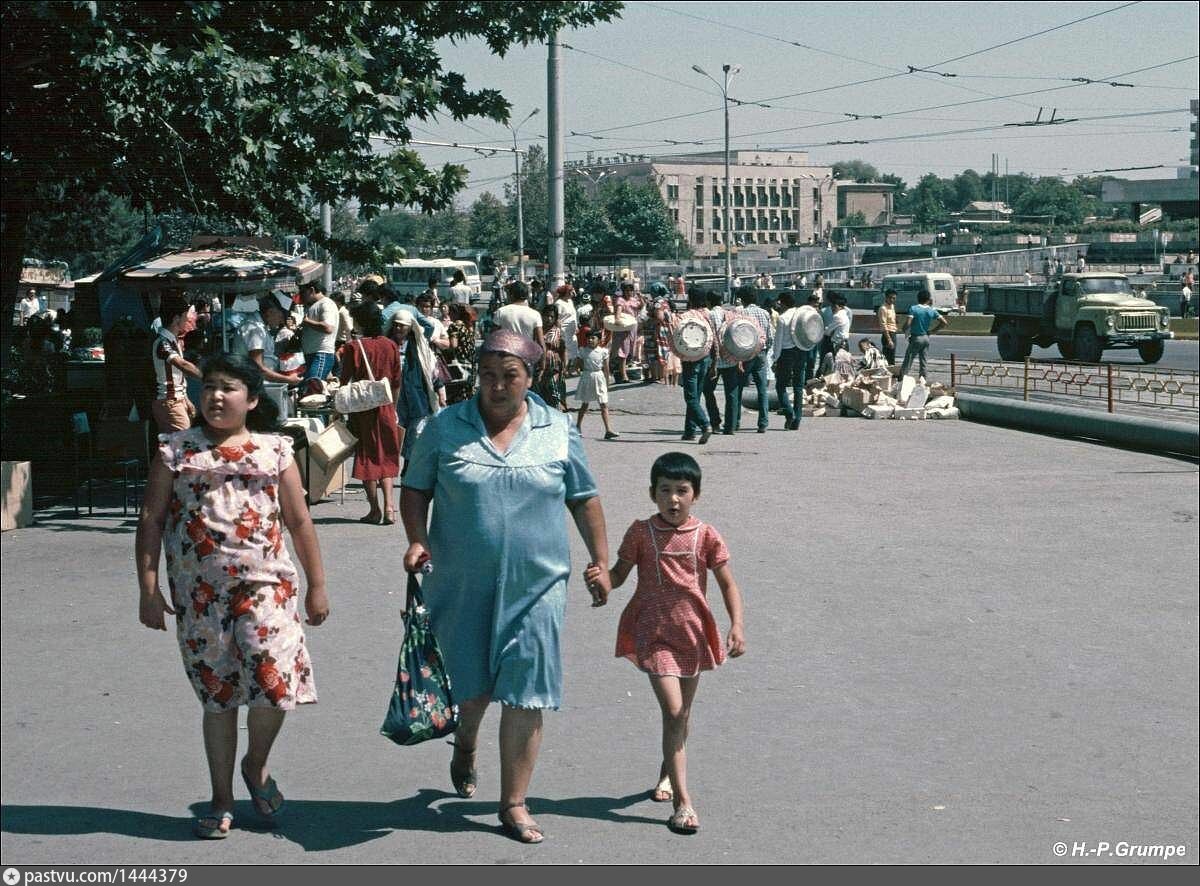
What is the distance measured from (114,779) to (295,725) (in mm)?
877

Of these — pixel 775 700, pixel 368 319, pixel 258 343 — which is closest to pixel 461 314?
pixel 258 343

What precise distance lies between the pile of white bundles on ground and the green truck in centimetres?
1338

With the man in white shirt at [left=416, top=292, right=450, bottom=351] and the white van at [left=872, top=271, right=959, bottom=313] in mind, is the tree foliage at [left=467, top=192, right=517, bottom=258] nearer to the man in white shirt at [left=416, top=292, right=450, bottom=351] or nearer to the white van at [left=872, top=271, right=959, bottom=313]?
the white van at [left=872, top=271, right=959, bottom=313]

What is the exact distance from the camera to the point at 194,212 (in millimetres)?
13078

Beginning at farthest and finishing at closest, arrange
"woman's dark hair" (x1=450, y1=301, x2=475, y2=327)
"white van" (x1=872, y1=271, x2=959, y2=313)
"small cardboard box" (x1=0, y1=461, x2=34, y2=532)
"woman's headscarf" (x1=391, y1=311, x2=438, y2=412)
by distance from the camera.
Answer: "white van" (x1=872, y1=271, x2=959, y2=313) → "woman's dark hair" (x1=450, y1=301, x2=475, y2=327) → "woman's headscarf" (x1=391, y1=311, x2=438, y2=412) → "small cardboard box" (x1=0, y1=461, x2=34, y2=532)

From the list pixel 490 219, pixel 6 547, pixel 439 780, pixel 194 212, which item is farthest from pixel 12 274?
pixel 490 219

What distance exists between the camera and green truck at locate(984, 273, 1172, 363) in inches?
1261

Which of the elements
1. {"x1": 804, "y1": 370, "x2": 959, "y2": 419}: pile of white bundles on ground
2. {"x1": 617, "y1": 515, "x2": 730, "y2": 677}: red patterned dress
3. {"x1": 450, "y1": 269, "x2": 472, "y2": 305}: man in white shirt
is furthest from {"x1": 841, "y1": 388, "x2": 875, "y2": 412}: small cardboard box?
{"x1": 617, "y1": 515, "x2": 730, "y2": 677}: red patterned dress

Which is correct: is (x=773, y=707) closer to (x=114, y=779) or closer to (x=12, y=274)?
(x=114, y=779)

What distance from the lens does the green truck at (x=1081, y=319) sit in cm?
3203

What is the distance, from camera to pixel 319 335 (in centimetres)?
1293

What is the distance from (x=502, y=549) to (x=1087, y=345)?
99.1ft

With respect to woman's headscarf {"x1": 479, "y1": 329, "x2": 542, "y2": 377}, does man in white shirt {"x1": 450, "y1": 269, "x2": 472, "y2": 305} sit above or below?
above

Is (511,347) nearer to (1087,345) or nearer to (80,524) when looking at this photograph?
(80,524)
